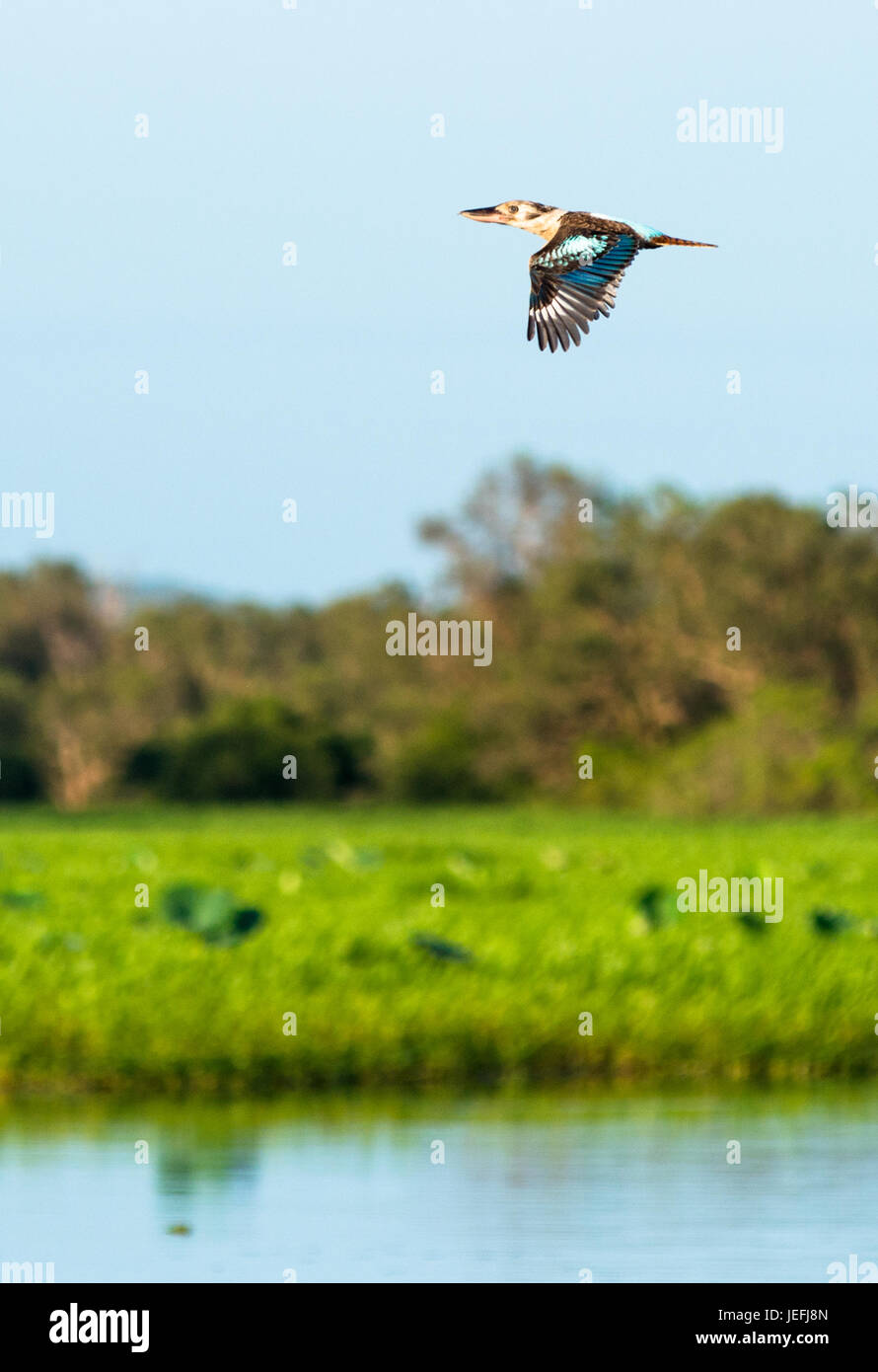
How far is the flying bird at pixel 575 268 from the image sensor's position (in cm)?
650

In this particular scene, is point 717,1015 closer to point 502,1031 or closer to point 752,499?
point 502,1031

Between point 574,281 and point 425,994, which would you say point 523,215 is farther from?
point 425,994

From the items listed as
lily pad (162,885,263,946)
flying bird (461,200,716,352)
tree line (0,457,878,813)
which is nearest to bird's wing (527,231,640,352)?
flying bird (461,200,716,352)

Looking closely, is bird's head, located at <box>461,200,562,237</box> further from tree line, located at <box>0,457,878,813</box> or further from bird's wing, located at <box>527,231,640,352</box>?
tree line, located at <box>0,457,878,813</box>

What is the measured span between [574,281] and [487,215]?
0.29 metres

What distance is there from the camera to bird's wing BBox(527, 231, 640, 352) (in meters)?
6.50

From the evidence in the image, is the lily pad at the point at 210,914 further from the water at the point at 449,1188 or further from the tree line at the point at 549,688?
the tree line at the point at 549,688

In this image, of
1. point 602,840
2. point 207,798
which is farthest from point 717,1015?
point 207,798

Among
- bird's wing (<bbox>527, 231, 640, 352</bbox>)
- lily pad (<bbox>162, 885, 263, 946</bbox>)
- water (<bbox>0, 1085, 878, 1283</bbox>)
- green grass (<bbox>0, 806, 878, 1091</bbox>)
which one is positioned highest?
bird's wing (<bbox>527, 231, 640, 352</bbox>)

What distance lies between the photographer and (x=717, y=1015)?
14180mm

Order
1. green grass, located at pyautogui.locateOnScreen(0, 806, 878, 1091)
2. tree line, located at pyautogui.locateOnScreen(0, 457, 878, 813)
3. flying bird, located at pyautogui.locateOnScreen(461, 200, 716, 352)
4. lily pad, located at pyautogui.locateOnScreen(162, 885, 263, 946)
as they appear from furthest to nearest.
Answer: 1. tree line, located at pyautogui.locateOnScreen(0, 457, 878, 813)
2. lily pad, located at pyautogui.locateOnScreen(162, 885, 263, 946)
3. green grass, located at pyautogui.locateOnScreen(0, 806, 878, 1091)
4. flying bird, located at pyautogui.locateOnScreen(461, 200, 716, 352)

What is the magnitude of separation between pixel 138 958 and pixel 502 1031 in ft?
7.46

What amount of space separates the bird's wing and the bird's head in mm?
92

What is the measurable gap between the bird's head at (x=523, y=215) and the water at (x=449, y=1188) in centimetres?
400
